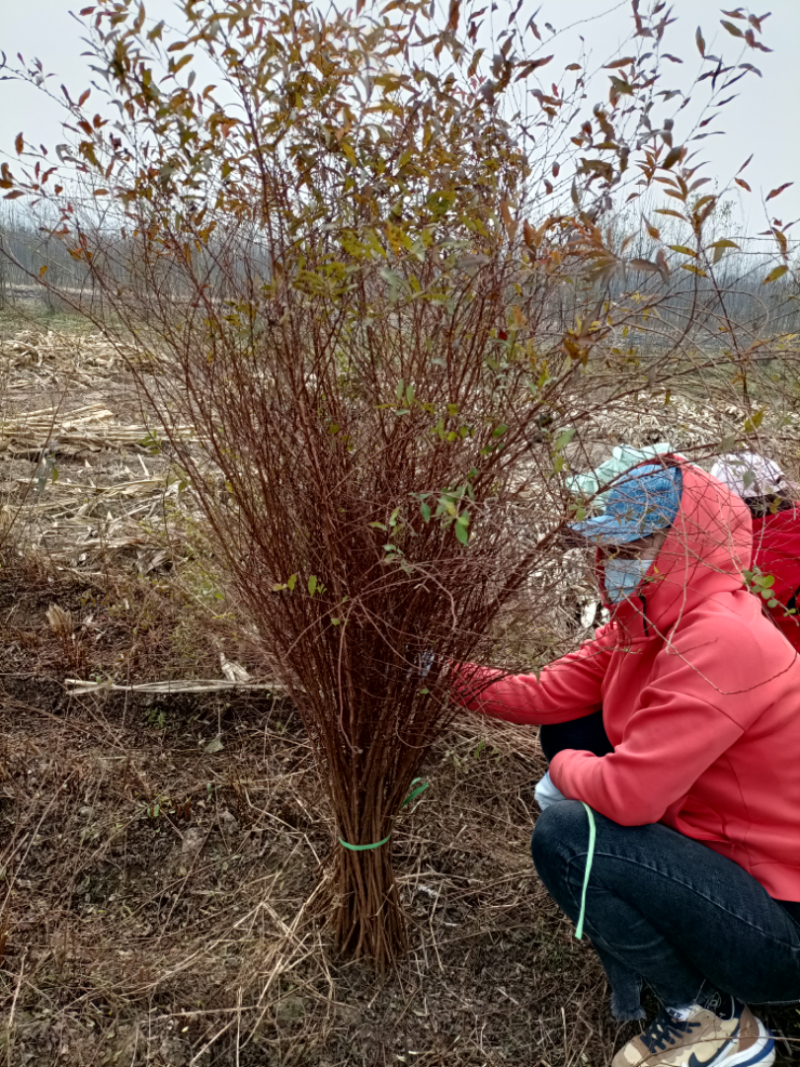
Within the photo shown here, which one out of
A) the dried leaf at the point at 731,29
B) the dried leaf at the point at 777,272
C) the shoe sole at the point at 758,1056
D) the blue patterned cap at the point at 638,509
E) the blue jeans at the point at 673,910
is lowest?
the shoe sole at the point at 758,1056

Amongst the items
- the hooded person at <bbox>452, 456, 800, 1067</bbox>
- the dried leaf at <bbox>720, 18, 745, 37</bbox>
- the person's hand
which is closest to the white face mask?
the hooded person at <bbox>452, 456, 800, 1067</bbox>

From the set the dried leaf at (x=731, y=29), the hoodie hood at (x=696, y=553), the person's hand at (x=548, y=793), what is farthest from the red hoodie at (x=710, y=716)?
the dried leaf at (x=731, y=29)

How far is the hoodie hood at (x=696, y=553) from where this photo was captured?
1.62 meters

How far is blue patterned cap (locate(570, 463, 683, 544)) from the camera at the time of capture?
1.55 metres

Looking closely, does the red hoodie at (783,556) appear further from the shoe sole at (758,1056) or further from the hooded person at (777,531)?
the shoe sole at (758,1056)

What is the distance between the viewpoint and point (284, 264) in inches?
57.3

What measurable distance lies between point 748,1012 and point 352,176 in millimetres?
1970

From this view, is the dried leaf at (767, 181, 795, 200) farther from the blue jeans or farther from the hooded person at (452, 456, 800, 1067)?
the blue jeans

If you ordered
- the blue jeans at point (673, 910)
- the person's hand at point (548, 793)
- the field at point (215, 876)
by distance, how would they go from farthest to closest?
the person's hand at point (548, 793) → the field at point (215, 876) → the blue jeans at point (673, 910)

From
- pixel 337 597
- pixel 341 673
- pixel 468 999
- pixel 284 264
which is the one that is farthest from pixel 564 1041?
pixel 284 264

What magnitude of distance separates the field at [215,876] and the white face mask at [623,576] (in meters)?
0.09

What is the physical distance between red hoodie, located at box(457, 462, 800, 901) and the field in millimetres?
213

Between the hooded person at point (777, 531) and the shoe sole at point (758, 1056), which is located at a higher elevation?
the hooded person at point (777, 531)

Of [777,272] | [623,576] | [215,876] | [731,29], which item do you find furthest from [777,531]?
[215,876]
